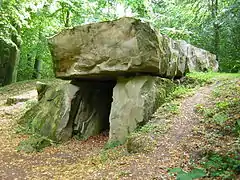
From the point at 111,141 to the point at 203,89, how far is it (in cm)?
344

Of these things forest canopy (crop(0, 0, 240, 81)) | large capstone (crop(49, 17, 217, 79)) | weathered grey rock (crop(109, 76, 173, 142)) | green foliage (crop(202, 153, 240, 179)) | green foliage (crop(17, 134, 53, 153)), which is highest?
forest canopy (crop(0, 0, 240, 81))

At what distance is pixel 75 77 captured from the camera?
8703 millimetres

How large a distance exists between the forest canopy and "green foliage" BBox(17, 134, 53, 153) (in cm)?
521

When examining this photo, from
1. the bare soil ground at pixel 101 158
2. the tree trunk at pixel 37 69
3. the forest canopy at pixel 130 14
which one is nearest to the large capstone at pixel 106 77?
the bare soil ground at pixel 101 158

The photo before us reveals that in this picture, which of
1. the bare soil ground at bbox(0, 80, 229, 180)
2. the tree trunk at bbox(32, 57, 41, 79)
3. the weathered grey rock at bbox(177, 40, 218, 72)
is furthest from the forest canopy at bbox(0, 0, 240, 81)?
the bare soil ground at bbox(0, 80, 229, 180)

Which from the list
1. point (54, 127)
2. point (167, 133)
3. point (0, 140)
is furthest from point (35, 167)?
point (167, 133)

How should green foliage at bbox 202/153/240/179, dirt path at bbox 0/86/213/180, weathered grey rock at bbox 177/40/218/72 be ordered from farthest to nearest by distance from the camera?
weathered grey rock at bbox 177/40/218/72 < dirt path at bbox 0/86/213/180 < green foliage at bbox 202/153/240/179

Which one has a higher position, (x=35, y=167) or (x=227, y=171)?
(x=227, y=171)

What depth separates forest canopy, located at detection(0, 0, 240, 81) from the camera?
11.3 meters

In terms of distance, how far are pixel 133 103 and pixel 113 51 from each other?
155 centimetres

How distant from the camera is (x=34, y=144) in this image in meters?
7.77

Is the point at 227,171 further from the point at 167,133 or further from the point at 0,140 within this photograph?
the point at 0,140

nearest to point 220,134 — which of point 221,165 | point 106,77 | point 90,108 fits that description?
point 221,165

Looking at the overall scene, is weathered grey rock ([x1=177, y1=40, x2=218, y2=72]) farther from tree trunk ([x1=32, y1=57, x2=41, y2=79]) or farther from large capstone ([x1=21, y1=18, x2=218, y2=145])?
tree trunk ([x1=32, y1=57, x2=41, y2=79])
